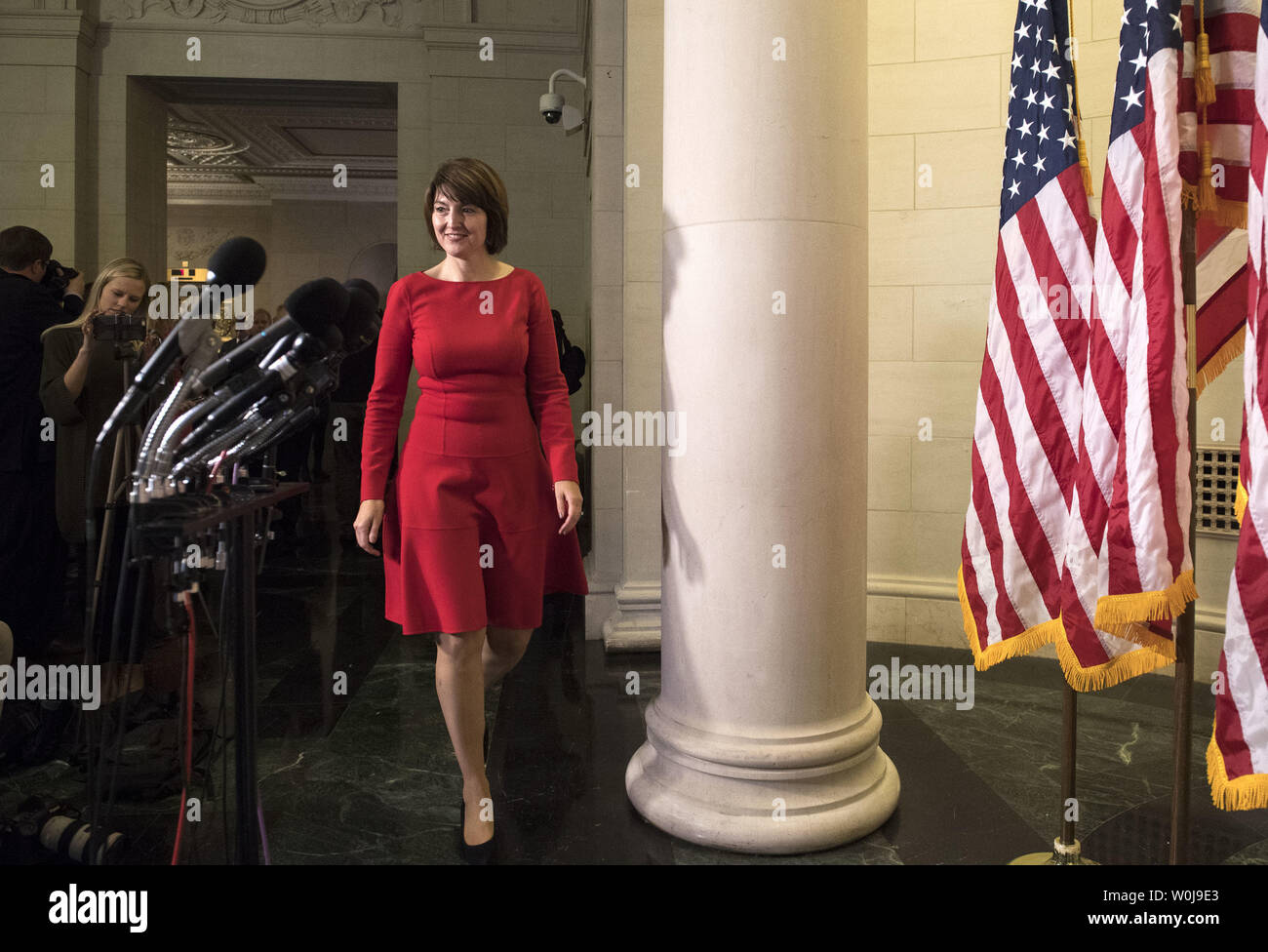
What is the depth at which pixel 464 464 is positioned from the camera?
2.83 meters

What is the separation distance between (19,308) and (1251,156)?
14.1 feet

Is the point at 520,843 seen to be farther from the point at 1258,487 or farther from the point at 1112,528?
the point at 1258,487

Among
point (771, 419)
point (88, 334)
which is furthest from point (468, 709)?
point (88, 334)

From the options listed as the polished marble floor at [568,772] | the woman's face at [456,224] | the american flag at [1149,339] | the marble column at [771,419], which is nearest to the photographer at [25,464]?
the polished marble floor at [568,772]

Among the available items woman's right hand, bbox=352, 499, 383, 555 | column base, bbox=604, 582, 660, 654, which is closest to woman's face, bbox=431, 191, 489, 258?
woman's right hand, bbox=352, 499, 383, 555

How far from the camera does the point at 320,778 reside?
139 inches

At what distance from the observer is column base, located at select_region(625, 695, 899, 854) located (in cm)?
291

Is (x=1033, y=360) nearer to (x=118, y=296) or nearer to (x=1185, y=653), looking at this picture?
(x=1185, y=653)

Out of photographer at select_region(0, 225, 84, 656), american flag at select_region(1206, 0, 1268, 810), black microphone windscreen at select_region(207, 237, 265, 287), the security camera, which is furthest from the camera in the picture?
the security camera

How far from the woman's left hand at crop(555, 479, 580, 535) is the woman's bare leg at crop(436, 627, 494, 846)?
421 millimetres

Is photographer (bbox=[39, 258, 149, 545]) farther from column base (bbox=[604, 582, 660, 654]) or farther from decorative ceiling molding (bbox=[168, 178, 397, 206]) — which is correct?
decorative ceiling molding (bbox=[168, 178, 397, 206])

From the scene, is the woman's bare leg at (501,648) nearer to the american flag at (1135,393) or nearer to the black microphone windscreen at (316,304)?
the black microphone windscreen at (316,304)

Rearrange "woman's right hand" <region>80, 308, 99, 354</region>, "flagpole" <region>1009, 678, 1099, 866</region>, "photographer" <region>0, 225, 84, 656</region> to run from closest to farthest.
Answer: "flagpole" <region>1009, 678, 1099, 866</region> → "woman's right hand" <region>80, 308, 99, 354</region> → "photographer" <region>0, 225, 84, 656</region>

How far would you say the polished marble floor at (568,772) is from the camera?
292 cm
